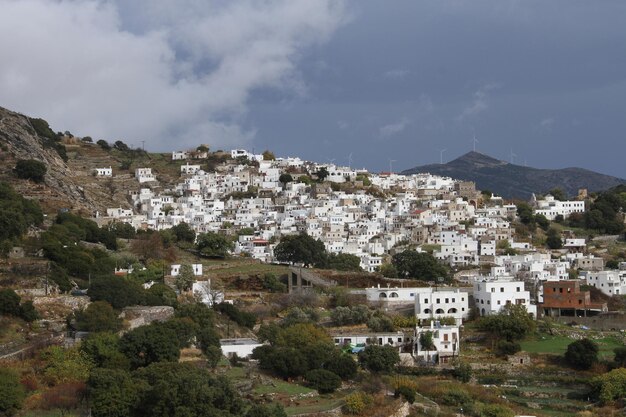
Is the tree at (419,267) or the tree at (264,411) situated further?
the tree at (419,267)

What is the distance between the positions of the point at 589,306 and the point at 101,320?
71.6ft

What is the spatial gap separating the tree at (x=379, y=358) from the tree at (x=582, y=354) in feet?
19.8

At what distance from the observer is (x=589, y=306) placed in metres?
44.4

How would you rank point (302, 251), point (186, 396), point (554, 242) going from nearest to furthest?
point (186, 396) → point (302, 251) → point (554, 242)

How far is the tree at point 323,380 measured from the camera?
103 feet

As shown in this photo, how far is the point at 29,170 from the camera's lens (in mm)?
60000

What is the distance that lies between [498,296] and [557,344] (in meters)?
3.99

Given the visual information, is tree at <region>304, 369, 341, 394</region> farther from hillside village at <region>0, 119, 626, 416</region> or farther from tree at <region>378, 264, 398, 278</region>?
tree at <region>378, 264, 398, 278</region>

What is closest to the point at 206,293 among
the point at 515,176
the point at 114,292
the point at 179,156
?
the point at 114,292

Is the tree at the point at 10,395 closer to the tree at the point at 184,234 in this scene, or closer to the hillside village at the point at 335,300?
the hillside village at the point at 335,300

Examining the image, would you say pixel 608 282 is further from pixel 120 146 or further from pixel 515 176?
pixel 515 176

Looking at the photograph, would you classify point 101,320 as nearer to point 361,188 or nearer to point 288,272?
point 288,272

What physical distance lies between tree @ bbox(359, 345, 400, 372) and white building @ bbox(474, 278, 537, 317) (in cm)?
788

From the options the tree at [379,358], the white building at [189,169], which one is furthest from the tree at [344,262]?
the white building at [189,169]
